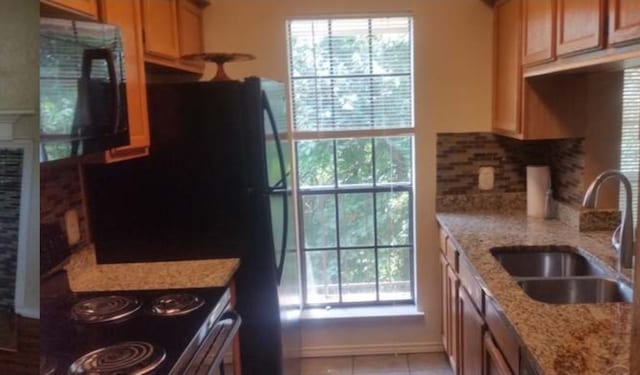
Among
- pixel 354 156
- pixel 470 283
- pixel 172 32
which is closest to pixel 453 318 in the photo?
pixel 470 283

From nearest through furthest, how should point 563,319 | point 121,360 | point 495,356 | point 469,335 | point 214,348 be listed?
point 121,360, point 563,319, point 214,348, point 495,356, point 469,335

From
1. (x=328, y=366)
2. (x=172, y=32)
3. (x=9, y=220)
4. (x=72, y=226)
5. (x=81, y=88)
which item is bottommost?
(x=328, y=366)

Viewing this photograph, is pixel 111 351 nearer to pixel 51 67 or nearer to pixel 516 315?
pixel 51 67

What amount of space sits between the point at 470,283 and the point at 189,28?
1.87 metres

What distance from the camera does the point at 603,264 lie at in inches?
74.0

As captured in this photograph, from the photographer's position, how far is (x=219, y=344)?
5.41 feet

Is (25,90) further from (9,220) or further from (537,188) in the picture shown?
(537,188)

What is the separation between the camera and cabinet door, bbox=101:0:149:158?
5.82ft

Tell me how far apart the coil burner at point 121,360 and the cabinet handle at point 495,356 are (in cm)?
104

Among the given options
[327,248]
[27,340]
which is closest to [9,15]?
[27,340]

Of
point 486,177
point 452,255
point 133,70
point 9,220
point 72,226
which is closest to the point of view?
point 9,220

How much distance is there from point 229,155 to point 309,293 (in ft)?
4.52

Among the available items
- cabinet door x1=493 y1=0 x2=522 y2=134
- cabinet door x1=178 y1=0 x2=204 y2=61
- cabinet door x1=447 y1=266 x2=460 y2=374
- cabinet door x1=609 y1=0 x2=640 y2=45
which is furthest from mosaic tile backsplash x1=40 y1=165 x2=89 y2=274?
cabinet door x1=493 y1=0 x2=522 y2=134

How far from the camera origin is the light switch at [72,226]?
1987 mm
